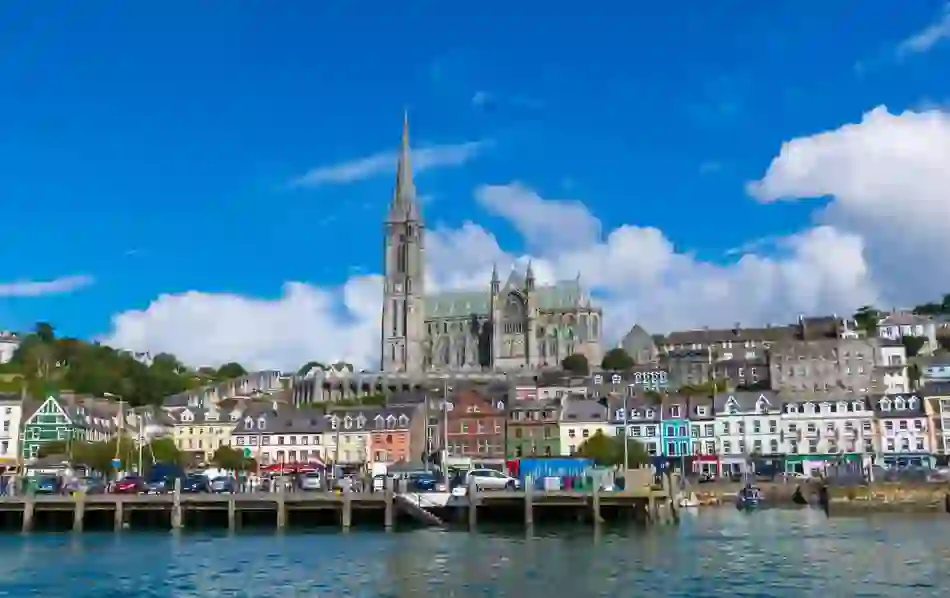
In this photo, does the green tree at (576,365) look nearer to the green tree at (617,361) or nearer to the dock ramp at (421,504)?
the green tree at (617,361)

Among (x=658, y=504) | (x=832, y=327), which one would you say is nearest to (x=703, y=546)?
(x=658, y=504)

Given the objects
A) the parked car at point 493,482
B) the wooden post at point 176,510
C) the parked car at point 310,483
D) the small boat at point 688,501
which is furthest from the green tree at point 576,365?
the wooden post at point 176,510

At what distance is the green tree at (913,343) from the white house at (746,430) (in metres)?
62.3

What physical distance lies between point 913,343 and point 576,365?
52.2 metres

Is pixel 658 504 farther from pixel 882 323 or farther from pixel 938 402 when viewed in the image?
pixel 882 323

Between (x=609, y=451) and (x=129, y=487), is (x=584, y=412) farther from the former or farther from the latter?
(x=129, y=487)

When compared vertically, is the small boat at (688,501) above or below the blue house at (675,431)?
below

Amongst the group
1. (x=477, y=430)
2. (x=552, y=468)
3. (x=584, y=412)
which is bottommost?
(x=552, y=468)

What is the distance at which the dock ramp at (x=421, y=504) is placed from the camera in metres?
56.4

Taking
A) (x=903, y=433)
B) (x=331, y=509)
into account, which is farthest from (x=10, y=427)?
(x=903, y=433)

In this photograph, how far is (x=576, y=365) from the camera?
17262 cm

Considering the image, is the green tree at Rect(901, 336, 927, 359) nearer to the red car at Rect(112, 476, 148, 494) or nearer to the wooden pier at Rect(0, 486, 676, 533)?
the wooden pier at Rect(0, 486, 676, 533)

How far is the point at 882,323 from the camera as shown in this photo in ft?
539

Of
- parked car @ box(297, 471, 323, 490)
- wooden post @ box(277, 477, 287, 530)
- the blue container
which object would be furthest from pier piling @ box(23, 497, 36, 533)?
the blue container
